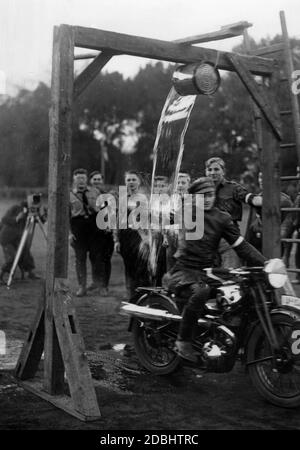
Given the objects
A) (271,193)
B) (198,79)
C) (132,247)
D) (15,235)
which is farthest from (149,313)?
(15,235)

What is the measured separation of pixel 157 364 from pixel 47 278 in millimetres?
1471

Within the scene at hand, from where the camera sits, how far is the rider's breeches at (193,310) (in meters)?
5.43

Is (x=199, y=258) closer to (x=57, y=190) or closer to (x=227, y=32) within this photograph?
(x=57, y=190)

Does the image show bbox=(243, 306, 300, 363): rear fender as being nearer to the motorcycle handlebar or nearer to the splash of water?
the motorcycle handlebar

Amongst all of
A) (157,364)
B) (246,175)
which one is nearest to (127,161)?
(246,175)

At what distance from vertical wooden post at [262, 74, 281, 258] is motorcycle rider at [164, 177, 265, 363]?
41.5 inches

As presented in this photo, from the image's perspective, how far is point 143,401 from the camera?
5.12 metres

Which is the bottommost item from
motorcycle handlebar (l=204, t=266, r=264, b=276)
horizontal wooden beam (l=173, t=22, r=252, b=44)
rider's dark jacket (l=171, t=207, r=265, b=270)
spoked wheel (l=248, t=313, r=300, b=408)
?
spoked wheel (l=248, t=313, r=300, b=408)

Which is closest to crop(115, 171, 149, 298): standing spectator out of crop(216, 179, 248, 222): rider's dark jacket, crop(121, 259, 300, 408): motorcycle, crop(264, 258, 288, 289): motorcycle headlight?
crop(216, 179, 248, 222): rider's dark jacket

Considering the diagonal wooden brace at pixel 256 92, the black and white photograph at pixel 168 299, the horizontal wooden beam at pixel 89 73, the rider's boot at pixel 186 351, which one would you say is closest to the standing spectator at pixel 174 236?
the black and white photograph at pixel 168 299

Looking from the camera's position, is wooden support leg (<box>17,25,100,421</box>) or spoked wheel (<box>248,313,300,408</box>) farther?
wooden support leg (<box>17,25,100,421</box>)

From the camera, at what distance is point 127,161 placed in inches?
2061

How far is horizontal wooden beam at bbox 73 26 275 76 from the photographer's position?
5.32m

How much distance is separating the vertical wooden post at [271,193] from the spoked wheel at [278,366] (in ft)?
5.06
